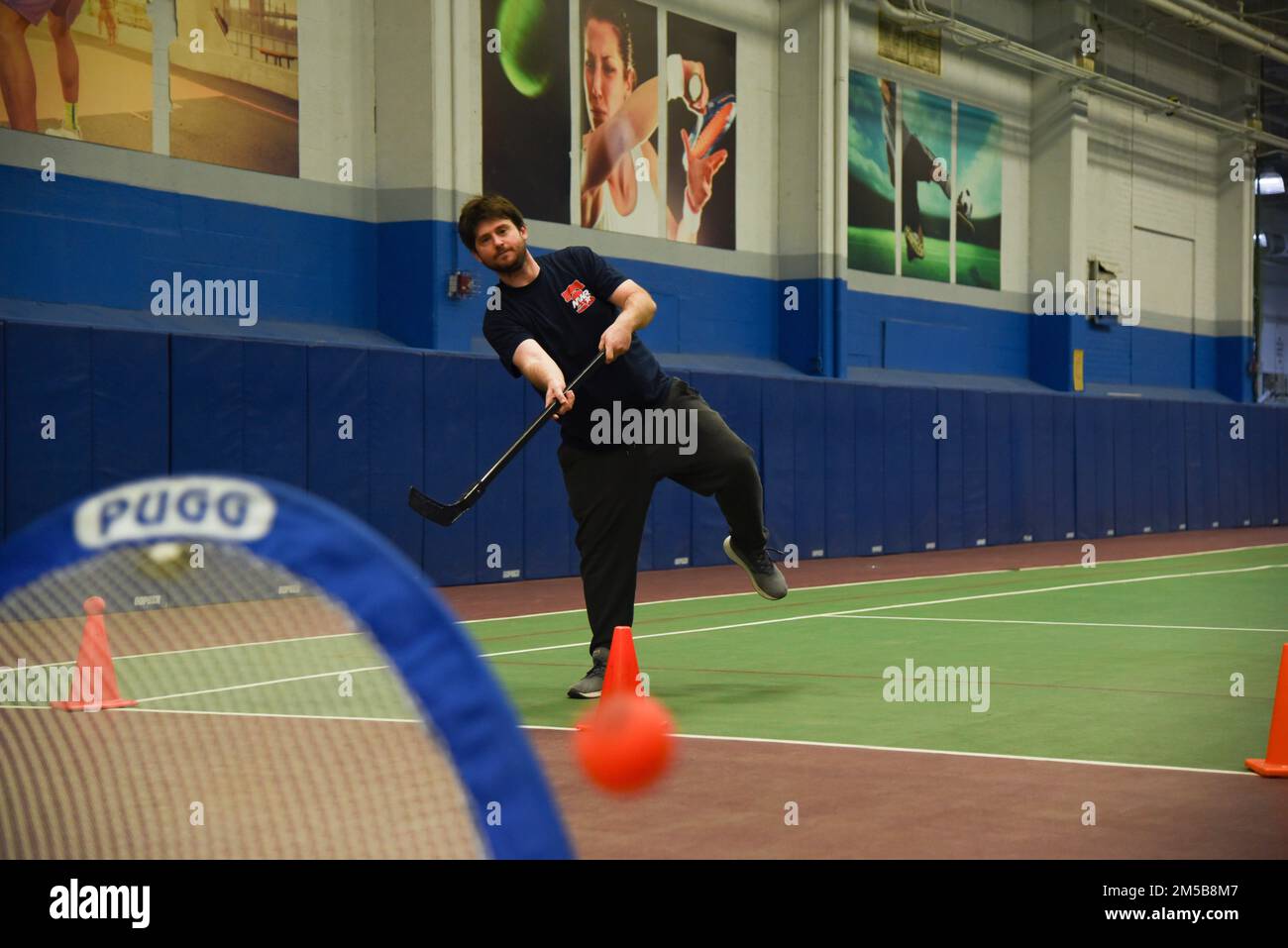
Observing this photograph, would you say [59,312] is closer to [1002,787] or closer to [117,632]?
[1002,787]

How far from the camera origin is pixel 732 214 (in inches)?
933

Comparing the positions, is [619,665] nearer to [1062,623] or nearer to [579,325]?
[579,325]

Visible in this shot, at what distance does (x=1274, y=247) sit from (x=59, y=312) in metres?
40.1

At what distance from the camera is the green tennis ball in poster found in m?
19.3

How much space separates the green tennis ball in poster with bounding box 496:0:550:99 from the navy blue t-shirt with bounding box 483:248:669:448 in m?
11.8

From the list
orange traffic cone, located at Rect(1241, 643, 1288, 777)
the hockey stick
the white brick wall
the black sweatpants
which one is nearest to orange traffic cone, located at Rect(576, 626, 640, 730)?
the black sweatpants

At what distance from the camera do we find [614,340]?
781cm
